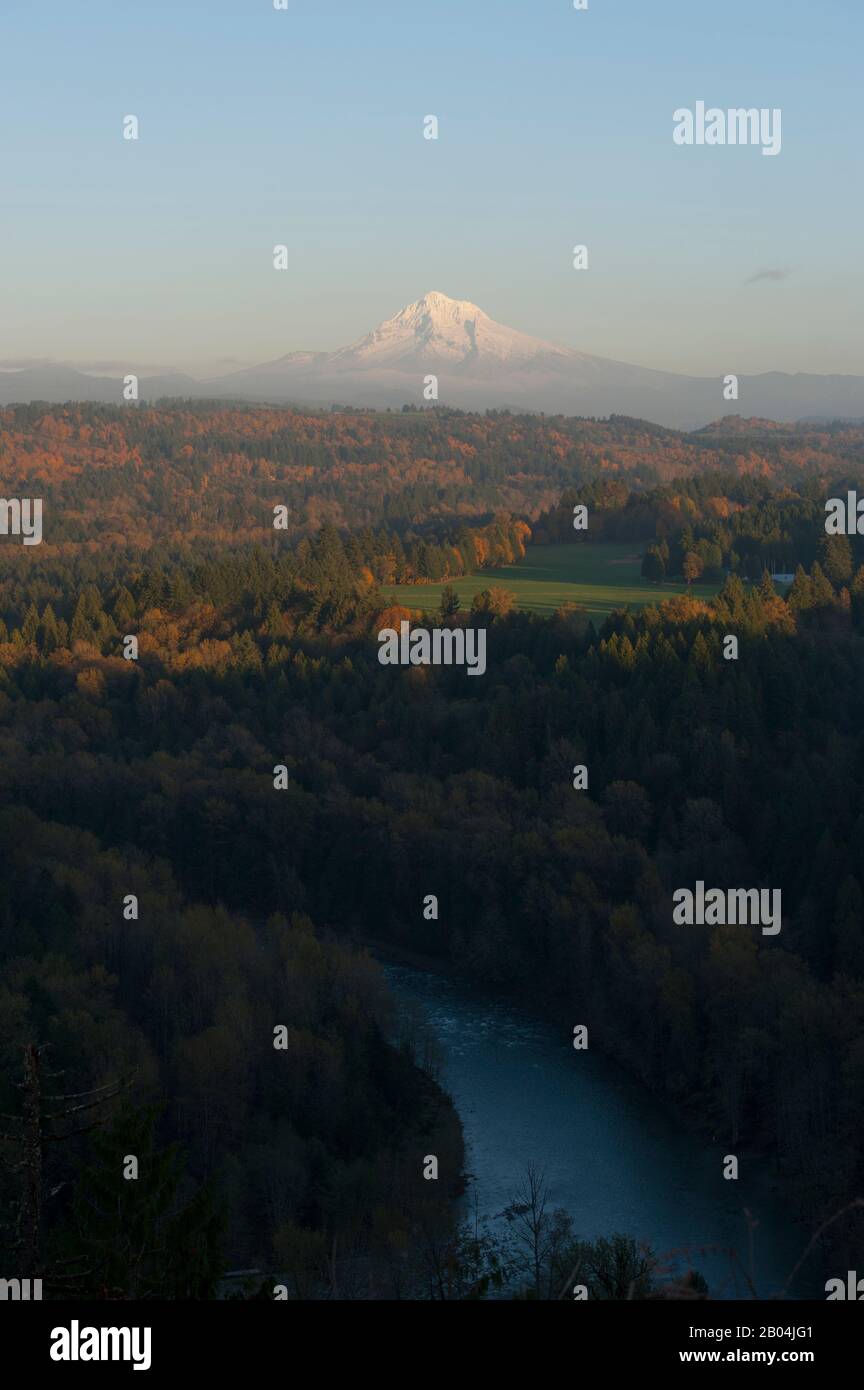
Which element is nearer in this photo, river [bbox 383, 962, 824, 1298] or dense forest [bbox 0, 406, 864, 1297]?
dense forest [bbox 0, 406, 864, 1297]

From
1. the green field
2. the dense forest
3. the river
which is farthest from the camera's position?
the green field

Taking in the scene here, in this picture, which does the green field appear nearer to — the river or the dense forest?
the dense forest

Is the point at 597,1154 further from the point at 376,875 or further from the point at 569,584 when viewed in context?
the point at 569,584

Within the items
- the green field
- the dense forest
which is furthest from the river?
the green field

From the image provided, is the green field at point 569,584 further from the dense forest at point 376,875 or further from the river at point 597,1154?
the river at point 597,1154

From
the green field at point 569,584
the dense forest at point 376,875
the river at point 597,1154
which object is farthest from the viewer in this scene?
the green field at point 569,584

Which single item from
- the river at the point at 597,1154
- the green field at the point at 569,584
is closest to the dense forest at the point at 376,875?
the river at the point at 597,1154
